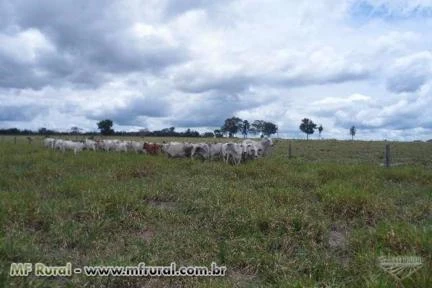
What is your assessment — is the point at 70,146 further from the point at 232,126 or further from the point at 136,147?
the point at 232,126

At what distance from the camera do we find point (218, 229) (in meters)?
7.75

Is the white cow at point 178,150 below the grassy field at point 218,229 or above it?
above

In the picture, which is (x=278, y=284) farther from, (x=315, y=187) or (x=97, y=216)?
(x=315, y=187)

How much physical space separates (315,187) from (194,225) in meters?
4.95

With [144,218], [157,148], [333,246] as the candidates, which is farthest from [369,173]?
[157,148]

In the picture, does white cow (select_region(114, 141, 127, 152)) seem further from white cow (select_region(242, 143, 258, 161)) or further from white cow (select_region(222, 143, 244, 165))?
white cow (select_region(242, 143, 258, 161))

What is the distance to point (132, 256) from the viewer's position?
6.31m

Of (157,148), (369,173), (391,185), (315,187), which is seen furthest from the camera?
(157,148)

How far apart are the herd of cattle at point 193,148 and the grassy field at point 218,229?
25.5 ft

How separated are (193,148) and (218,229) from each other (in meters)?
15.1

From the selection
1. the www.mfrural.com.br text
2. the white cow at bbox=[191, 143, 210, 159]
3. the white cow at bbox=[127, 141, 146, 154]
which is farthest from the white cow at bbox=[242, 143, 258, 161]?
the www.mfrural.com.br text

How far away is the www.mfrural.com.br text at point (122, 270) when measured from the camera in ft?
18.2

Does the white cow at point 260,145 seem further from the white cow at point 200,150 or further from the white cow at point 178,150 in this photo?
the white cow at point 178,150

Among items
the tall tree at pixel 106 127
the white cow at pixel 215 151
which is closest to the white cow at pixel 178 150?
the white cow at pixel 215 151
